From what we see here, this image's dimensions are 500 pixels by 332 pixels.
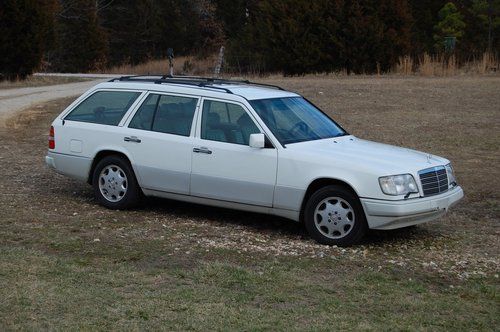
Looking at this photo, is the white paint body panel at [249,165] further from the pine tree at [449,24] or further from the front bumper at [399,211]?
the pine tree at [449,24]

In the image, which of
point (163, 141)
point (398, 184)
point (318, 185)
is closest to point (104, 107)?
point (163, 141)

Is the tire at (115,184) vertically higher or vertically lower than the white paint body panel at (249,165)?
lower

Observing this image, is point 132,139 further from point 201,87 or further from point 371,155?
point 371,155

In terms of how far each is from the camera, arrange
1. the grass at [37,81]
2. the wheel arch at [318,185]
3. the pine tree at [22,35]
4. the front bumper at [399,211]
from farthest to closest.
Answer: the pine tree at [22,35] → the grass at [37,81] → the wheel arch at [318,185] → the front bumper at [399,211]

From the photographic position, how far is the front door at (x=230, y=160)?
862cm

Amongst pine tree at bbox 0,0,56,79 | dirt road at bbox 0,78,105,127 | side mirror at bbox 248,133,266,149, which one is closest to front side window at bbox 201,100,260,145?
side mirror at bbox 248,133,266,149

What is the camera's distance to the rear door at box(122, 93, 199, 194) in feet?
30.1

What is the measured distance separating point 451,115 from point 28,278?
13.5m

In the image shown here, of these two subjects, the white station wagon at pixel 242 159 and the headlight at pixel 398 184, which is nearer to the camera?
the headlight at pixel 398 184

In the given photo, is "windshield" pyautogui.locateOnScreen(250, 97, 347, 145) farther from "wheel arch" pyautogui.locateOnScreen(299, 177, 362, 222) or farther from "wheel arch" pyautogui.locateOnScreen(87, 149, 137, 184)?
"wheel arch" pyautogui.locateOnScreen(87, 149, 137, 184)

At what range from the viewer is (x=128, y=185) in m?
9.55

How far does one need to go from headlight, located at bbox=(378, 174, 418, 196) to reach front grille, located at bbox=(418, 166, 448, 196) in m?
0.14

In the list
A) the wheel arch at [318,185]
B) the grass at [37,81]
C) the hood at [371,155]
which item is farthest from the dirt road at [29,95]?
the wheel arch at [318,185]

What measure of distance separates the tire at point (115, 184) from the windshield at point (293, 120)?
1646 mm
